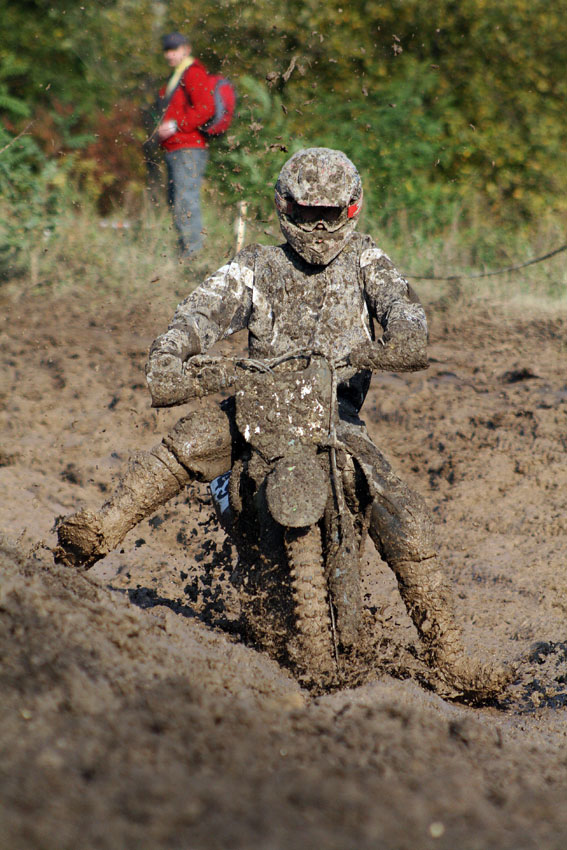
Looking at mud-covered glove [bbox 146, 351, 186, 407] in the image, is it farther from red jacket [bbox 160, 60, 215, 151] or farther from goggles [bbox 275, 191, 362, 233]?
red jacket [bbox 160, 60, 215, 151]

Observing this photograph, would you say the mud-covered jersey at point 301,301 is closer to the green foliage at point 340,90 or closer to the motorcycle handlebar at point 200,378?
the motorcycle handlebar at point 200,378

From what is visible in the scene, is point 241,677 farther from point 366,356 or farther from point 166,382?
point 366,356

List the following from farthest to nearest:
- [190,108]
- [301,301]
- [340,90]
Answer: [340,90] < [190,108] < [301,301]

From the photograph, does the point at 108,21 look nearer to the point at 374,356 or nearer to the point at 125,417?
the point at 125,417

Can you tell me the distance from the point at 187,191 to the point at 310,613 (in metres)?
6.14

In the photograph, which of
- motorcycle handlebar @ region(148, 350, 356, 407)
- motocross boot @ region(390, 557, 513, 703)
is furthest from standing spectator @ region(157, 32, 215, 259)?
motocross boot @ region(390, 557, 513, 703)

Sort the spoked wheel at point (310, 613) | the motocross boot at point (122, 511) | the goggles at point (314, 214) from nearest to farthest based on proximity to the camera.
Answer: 1. the spoked wheel at point (310, 613)
2. the motocross boot at point (122, 511)
3. the goggles at point (314, 214)

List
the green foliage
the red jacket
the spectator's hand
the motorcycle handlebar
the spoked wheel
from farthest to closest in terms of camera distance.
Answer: the green foliage
the spectator's hand
the red jacket
the motorcycle handlebar
the spoked wheel

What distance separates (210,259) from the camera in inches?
336

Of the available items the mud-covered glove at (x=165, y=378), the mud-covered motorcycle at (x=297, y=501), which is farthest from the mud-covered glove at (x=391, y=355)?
the mud-covered glove at (x=165, y=378)

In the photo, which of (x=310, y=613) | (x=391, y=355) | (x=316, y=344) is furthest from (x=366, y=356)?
(x=310, y=613)

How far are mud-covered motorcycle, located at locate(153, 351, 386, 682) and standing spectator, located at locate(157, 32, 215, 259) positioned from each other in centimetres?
520

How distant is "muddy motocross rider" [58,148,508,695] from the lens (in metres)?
3.26

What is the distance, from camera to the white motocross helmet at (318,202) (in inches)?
134
